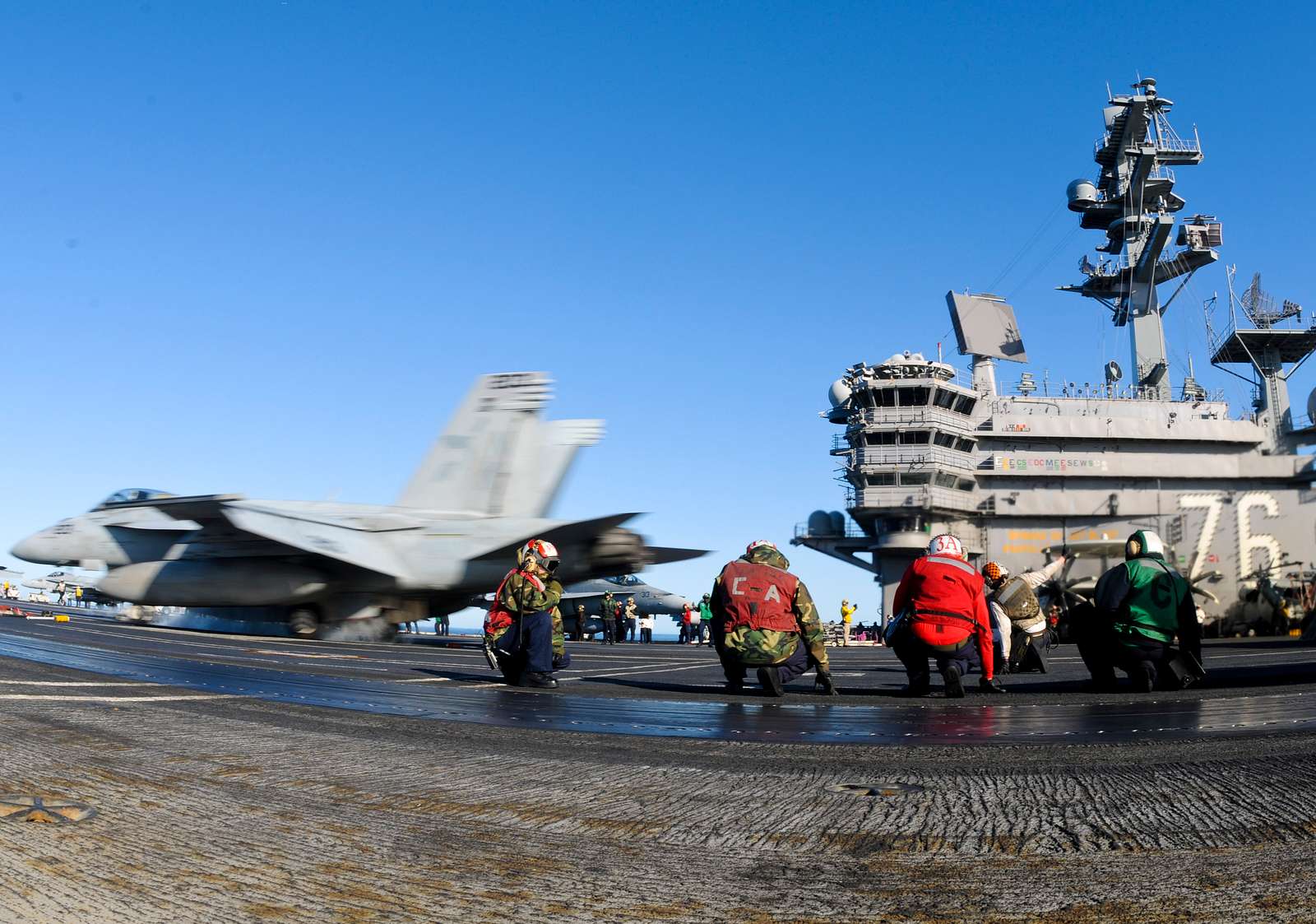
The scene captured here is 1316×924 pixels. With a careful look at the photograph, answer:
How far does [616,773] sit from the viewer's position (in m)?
4.27

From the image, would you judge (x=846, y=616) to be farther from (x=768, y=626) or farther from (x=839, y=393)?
(x=768, y=626)

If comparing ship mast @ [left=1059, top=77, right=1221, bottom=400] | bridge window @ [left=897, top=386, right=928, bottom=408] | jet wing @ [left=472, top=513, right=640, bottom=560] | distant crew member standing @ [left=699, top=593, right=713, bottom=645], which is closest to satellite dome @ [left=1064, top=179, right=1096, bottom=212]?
ship mast @ [left=1059, top=77, right=1221, bottom=400]

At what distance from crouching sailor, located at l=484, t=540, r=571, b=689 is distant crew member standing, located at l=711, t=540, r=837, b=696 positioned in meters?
1.92

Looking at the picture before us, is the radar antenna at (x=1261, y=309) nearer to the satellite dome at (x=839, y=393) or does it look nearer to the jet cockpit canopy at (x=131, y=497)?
the satellite dome at (x=839, y=393)

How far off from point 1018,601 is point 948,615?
20.6 feet

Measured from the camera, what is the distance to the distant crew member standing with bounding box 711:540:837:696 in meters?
9.52

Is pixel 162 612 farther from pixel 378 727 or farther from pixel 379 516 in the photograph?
pixel 378 727

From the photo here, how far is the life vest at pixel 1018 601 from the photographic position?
14.6 m

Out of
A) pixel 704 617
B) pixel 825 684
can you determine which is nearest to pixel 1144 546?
pixel 825 684

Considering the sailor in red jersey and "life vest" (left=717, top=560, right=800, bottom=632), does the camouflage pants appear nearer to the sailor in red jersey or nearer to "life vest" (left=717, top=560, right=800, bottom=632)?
"life vest" (left=717, top=560, right=800, bottom=632)

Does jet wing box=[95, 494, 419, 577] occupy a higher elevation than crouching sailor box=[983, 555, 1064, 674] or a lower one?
higher

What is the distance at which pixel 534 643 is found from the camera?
10.4 metres

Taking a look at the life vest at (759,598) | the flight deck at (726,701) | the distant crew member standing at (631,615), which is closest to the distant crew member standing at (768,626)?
the life vest at (759,598)

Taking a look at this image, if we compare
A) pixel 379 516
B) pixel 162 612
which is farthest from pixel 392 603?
pixel 162 612
